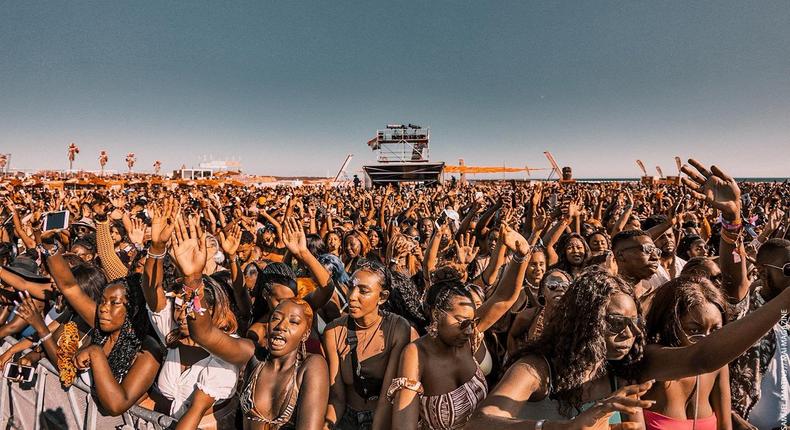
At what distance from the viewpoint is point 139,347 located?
261cm

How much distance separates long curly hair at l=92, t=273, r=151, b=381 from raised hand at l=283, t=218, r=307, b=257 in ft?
3.58

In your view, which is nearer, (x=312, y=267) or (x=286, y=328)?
(x=286, y=328)

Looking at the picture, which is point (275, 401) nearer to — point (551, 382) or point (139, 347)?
point (139, 347)

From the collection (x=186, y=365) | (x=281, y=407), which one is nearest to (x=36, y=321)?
(x=186, y=365)

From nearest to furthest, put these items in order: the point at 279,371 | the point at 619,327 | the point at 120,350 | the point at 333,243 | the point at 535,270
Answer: the point at 619,327 < the point at 279,371 < the point at 120,350 < the point at 535,270 < the point at 333,243

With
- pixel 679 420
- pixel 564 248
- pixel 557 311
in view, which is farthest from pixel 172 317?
pixel 564 248

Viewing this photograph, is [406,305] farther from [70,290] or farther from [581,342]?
[70,290]

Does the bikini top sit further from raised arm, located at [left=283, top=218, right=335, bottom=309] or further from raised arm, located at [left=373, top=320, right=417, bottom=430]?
raised arm, located at [left=283, top=218, right=335, bottom=309]

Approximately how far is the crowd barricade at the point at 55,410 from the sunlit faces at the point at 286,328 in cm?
74

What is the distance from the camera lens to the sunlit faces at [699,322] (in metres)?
1.93

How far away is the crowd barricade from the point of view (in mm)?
2326

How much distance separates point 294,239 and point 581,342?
228 centimetres

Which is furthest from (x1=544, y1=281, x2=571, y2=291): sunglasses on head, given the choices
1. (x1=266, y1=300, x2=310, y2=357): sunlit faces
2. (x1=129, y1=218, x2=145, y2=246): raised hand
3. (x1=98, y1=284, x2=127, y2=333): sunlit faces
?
(x1=129, y1=218, x2=145, y2=246): raised hand

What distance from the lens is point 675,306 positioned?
78.3 inches
